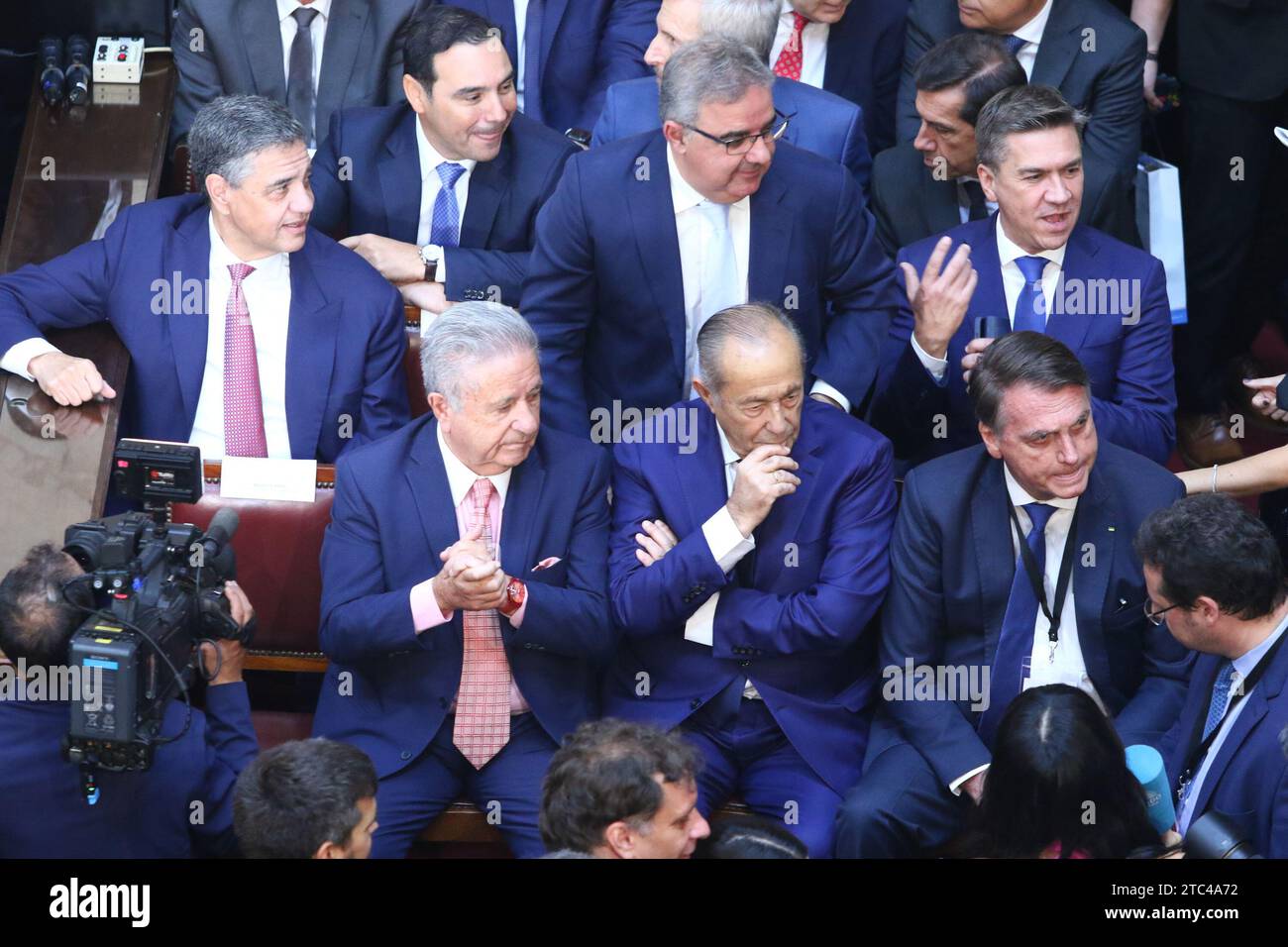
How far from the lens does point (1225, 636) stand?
3.36 metres

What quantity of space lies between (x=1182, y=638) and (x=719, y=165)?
1.44 metres

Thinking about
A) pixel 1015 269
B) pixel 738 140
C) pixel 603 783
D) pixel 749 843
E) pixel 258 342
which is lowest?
pixel 749 843

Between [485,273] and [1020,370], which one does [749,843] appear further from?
[485,273]

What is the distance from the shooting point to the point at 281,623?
13.0ft

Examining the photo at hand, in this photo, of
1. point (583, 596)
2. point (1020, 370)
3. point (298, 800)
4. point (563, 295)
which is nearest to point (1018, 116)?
point (1020, 370)

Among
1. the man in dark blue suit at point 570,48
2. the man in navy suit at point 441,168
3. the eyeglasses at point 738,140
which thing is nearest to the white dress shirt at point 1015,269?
the eyeglasses at point 738,140

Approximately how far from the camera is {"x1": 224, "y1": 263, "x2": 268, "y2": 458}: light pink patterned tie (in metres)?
4.21

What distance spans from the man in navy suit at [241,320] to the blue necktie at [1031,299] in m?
1.41

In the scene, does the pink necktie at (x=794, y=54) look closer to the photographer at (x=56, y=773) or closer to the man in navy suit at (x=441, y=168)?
the man in navy suit at (x=441, y=168)

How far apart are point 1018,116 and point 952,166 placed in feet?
1.21

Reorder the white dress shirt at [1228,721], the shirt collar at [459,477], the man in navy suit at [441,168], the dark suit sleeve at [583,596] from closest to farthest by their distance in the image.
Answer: the white dress shirt at [1228,721] → the dark suit sleeve at [583,596] → the shirt collar at [459,477] → the man in navy suit at [441,168]

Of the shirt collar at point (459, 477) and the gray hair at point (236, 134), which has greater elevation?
the gray hair at point (236, 134)

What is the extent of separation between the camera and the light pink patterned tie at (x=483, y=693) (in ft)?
12.1

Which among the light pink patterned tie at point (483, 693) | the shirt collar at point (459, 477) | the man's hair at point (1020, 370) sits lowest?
the light pink patterned tie at point (483, 693)
